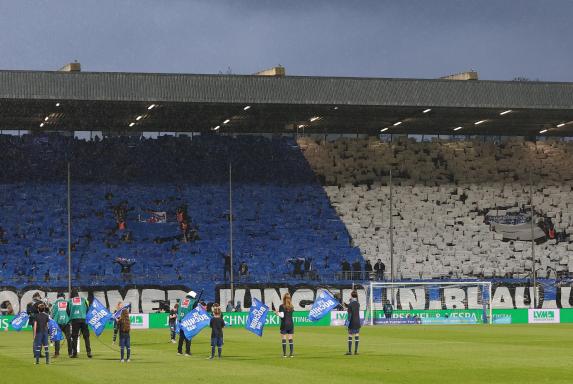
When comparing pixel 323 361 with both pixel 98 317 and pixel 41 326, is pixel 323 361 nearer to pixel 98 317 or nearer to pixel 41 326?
pixel 41 326

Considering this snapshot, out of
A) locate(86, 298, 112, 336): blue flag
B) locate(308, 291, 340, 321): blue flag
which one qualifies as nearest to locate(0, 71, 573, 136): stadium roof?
locate(308, 291, 340, 321): blue flag

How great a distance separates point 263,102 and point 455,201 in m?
17.3

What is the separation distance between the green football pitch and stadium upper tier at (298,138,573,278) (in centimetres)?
2766

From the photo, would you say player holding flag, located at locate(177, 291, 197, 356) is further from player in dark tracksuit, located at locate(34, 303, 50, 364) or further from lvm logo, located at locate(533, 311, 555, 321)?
lvm logo, located at locate(533, 311, 555, 321)

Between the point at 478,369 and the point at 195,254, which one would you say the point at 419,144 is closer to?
the point at 195,254

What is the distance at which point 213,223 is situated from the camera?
271 ft

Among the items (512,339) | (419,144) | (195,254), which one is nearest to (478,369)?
(512,339)

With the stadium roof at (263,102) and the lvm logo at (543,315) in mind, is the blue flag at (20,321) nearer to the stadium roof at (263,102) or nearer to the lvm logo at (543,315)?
the stadium roof at (263,102)

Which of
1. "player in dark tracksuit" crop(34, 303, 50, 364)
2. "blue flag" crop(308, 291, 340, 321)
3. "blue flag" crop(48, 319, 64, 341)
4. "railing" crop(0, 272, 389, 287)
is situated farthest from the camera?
"railing" crop(0, 272, 389, 287)

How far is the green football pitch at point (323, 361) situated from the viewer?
1192 inches

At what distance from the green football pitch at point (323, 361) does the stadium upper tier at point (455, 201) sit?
90.7ft

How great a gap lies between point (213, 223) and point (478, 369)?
51064 mm

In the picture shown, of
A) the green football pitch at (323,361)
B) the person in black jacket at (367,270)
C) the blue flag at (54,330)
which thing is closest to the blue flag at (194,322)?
the green football pitch at (323,361)

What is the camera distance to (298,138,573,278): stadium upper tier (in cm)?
8269
